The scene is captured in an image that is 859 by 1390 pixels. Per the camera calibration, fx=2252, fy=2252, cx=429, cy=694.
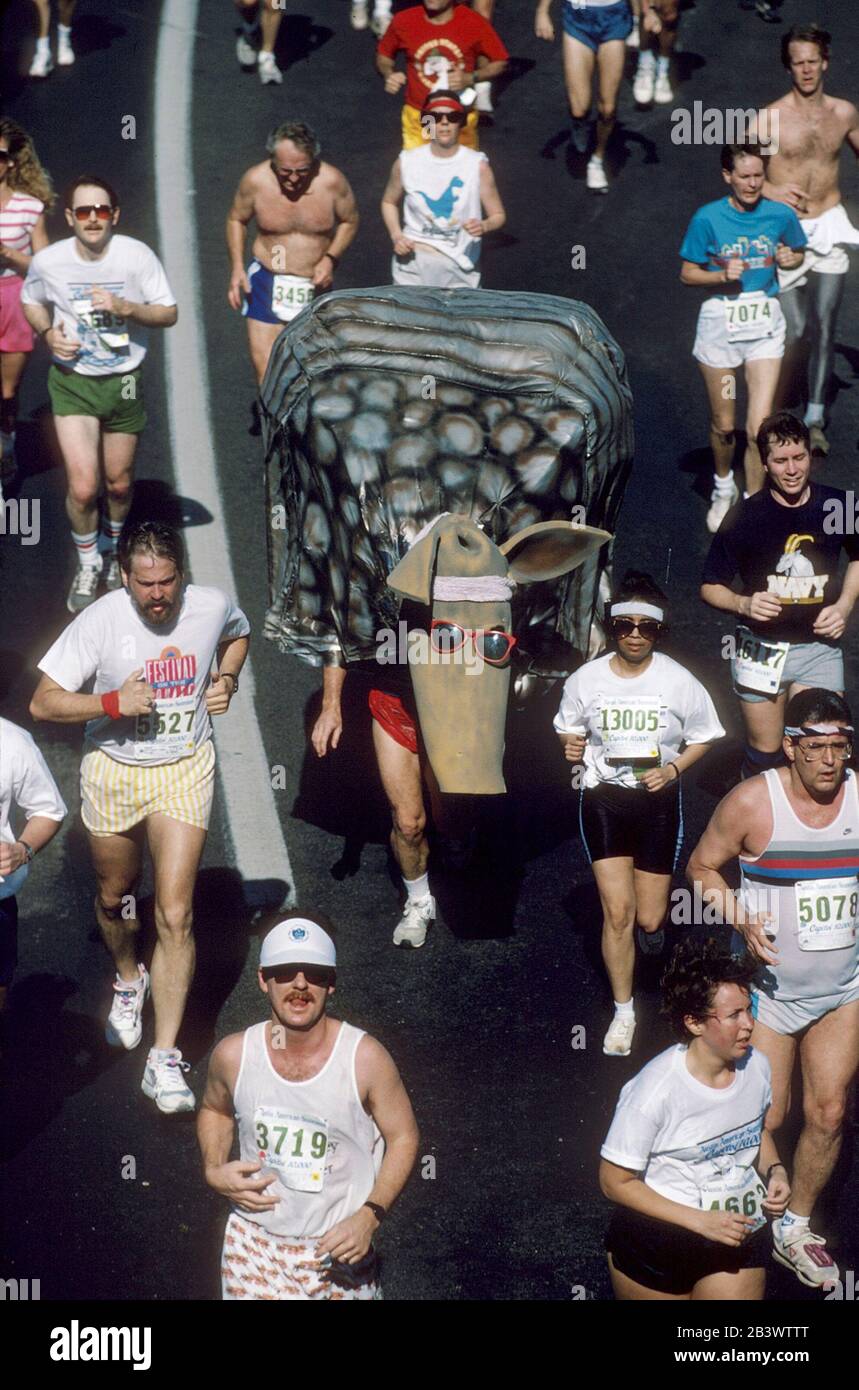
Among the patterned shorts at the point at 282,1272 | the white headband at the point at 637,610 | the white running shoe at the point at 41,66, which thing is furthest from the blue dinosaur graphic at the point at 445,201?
the patterned shorts at the point at 282,1272

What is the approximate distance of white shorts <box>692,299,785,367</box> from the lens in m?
14.4

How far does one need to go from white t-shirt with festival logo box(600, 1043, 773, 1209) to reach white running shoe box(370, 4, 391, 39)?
47.7 ft

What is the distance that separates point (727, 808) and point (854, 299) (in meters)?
8.57

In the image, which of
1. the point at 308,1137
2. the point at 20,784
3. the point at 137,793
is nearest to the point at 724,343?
the point at 137,793

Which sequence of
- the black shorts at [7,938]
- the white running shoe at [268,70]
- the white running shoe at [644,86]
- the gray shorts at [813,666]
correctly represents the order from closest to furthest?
the black shorts at [7,938], the gray shorts at [813,666], the white running shoe at [644,86], the white running shoe at [268,70]

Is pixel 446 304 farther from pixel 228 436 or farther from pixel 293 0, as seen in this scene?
pixel 293 0

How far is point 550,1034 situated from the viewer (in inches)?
428

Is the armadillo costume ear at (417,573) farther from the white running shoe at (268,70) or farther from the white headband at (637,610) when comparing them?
the white running shoe at (268,70)

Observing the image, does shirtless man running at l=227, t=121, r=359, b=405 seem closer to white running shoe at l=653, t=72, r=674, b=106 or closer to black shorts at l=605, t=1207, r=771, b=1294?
white running shoe at l=653, t=72, r=674, b=106

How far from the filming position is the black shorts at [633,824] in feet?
35.4

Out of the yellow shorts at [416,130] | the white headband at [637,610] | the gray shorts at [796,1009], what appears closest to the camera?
the gray shorts at [796,1009]

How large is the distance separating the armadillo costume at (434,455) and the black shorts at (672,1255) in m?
2.35

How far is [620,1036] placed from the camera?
10758 mm

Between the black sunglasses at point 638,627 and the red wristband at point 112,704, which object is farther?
the black sunglasses at point 638,627
